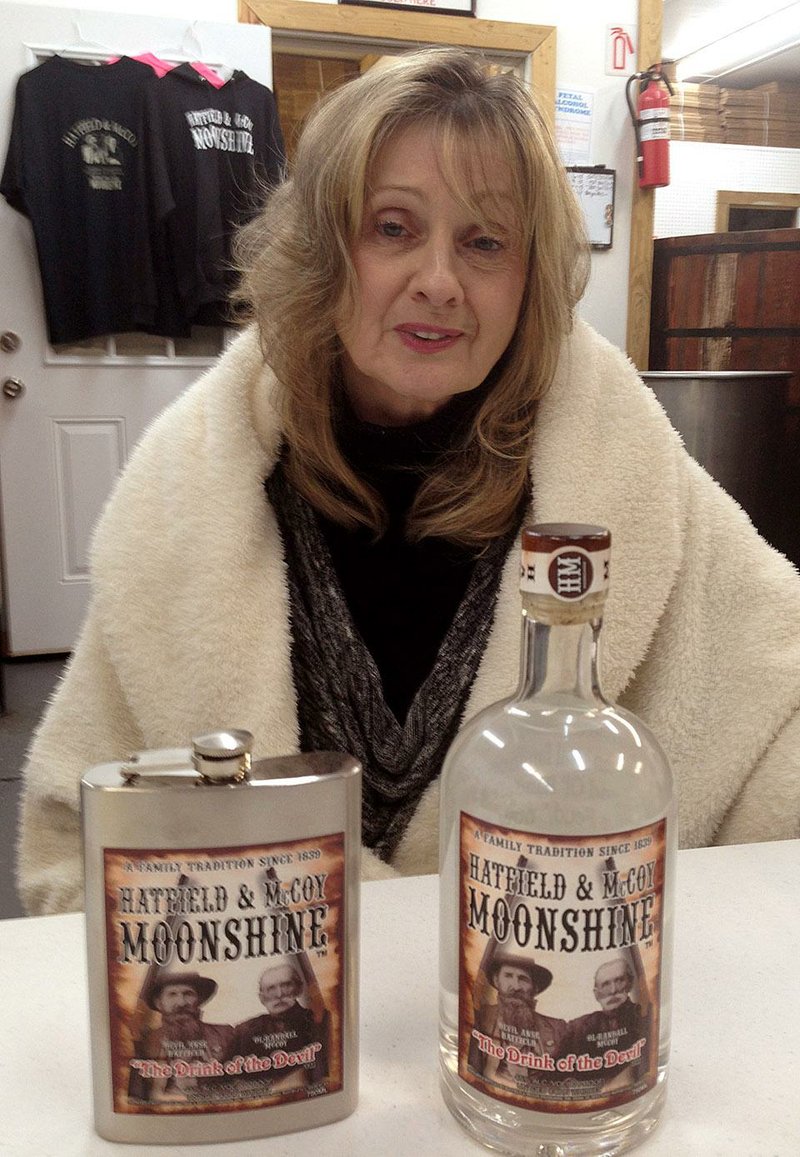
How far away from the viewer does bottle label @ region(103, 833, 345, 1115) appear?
39 centimetres

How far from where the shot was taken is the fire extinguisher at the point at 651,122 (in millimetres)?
3340

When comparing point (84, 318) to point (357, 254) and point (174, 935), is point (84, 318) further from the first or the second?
point (174, 935)

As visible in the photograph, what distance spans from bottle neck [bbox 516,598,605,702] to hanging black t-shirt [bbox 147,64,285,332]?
279 centimetres

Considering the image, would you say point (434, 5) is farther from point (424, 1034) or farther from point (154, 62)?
point (424, 1034)

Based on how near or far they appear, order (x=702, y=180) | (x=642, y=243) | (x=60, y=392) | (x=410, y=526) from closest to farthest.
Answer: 1. (x=410, y=526)
2. (x=60, y=392)
3. (x=642, y=243)
4. (x=702, y=180)

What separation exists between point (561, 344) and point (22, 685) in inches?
95.3

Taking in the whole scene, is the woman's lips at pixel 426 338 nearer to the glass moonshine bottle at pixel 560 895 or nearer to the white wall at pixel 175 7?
the glass moonshine bottle at pixel 560 895

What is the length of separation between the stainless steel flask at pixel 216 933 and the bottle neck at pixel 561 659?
82 millimetres

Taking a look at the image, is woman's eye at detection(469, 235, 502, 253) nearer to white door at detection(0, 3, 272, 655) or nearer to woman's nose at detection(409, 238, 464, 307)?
woman's nose at detection(409, 238, 464, 307)

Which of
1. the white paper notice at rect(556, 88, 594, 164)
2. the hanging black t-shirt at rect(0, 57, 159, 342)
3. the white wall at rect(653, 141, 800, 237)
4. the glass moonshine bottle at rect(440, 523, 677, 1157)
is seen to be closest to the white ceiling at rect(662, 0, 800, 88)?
the white wall at rect(653, 141, 800, 237)

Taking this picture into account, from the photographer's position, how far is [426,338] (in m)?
0.94

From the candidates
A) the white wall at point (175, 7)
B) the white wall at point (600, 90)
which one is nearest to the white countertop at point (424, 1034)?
the white wall at point (600, 90)

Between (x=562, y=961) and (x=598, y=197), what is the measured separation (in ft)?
11.2

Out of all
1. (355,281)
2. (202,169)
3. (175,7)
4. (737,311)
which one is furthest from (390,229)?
(737,311)
